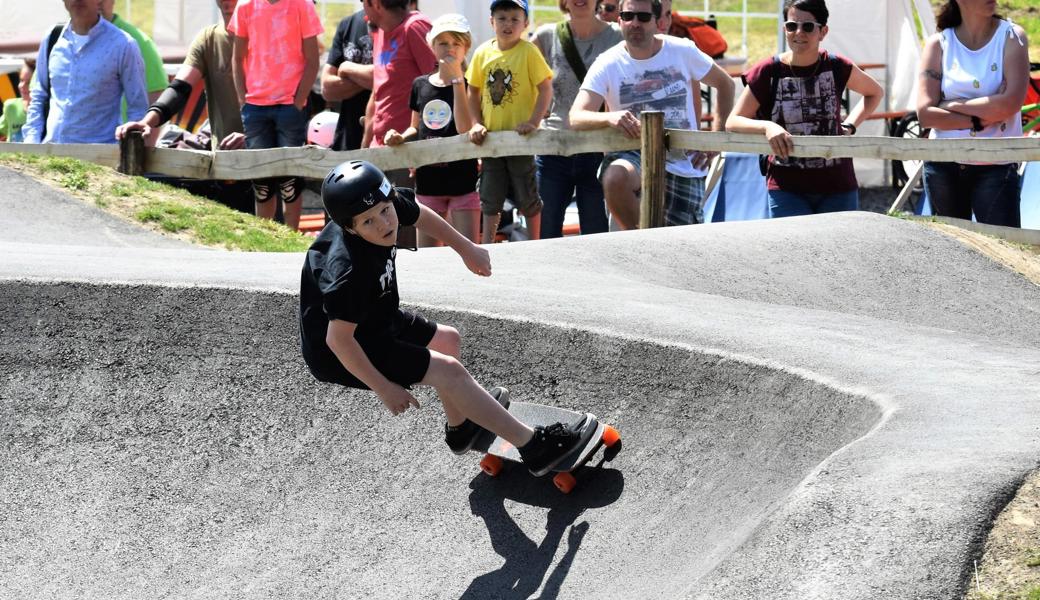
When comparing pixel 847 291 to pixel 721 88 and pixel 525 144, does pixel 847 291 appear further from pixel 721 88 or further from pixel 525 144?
pixel 525 144

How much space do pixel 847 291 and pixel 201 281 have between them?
3.89 meters

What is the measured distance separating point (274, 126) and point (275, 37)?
2.79ft

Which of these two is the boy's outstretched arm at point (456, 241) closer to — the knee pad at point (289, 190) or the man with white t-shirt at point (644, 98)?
the man with white t-shirt at point (644, 98)

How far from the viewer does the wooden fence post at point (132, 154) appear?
11406 mm

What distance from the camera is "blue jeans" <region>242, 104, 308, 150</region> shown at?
10.9 m

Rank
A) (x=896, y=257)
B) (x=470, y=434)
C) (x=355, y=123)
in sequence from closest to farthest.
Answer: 1. (x=470, y=434)
2. (x=896, y=257)
3. (x=355, y=123)

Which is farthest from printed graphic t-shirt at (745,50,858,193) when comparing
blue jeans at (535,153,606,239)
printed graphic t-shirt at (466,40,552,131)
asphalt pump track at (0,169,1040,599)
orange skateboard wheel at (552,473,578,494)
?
orange skateboard wheel at (552,473,578,494)

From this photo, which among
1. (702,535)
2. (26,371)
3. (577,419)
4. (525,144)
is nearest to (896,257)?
(525,144)

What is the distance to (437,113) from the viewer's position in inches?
379

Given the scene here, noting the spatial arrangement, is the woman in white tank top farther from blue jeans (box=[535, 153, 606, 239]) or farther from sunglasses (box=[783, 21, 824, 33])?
blue jeans (box=[535, 153, 606, 239])

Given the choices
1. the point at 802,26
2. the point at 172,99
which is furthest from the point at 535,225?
the point at 172,99

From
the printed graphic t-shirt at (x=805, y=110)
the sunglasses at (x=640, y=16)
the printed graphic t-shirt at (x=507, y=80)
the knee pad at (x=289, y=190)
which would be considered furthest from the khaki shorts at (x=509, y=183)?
the knee pad at (x=289, y=190)

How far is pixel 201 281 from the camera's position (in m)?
6.80

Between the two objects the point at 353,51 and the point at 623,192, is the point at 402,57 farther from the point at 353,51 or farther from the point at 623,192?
the point at 623,192
